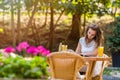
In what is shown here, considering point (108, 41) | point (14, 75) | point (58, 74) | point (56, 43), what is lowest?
point (56, 43)

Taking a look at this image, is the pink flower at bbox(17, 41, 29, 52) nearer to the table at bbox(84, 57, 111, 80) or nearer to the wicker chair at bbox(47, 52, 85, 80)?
the wicker chair at bbox(47, 52, 85, 80)

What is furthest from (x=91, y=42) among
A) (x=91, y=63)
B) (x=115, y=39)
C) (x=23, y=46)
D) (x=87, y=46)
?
(x=115, y=39)

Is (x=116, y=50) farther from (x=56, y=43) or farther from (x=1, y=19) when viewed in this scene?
(x=1, y=19)

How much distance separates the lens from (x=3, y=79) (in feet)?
7.36

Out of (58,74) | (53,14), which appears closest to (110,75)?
(58,74)

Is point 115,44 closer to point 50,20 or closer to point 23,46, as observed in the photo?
point 50,20

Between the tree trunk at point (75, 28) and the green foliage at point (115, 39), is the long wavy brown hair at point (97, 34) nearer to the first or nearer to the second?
the green foliage at point (115, 39)

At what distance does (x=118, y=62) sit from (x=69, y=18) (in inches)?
191

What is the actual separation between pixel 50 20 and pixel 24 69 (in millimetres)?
12056

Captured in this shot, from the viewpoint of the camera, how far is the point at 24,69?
2.38 m

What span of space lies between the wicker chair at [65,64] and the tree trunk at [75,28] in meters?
9.03

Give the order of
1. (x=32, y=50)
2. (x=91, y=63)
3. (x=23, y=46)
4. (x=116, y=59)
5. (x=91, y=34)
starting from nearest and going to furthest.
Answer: (x=32, y=50)
(x=23, y=46)
(x=91, y=63)
(x=91, y=34)
(x=116, y=59)

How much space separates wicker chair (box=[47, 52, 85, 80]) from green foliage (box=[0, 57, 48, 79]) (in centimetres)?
240

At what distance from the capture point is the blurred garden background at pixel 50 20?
41.8 feet
